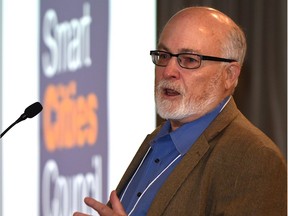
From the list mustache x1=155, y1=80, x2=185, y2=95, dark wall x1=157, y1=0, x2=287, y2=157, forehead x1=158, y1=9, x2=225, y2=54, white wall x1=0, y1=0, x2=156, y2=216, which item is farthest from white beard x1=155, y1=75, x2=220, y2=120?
white wall x1=0, y1=0, x2=156, y2=216

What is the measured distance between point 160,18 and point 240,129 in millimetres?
1818

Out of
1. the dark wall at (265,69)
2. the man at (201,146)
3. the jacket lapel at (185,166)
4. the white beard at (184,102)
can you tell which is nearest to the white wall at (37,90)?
the dark wall at (265,69)

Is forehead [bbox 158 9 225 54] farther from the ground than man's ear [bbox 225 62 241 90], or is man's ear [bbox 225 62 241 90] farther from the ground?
forehead [bbox 158 9 225 54]

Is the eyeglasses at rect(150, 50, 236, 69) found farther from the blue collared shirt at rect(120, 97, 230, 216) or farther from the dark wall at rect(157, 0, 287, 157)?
the dark wall at rect(157, 0, 287, 157)

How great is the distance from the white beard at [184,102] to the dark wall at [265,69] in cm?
112

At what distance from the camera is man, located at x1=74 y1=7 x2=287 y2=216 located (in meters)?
2.13

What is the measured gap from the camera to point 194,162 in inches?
87.7

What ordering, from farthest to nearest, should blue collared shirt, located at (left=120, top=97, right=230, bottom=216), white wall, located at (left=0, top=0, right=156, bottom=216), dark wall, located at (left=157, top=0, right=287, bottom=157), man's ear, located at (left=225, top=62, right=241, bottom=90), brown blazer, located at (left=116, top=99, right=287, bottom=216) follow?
white wall, located at (left=0, top=0, right=156, bottom=216) → dark wall, located at (left=157, top=0, right=287, bottom=157) → man's ear, located at (left=225, top=62, right=241, bottom=90) → blue collared shirt, located at (left=120, top=97, right=230, bottom=216) → brown blazer, located at (left=116, top=99, right=287, bottom=216)

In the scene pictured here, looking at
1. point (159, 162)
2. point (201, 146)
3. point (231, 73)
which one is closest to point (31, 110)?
point (159, 162)

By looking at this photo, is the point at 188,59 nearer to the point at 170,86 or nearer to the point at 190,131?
the point at 170,86

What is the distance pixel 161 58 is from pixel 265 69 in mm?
1222

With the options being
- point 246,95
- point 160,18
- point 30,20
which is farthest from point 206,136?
point 30,20

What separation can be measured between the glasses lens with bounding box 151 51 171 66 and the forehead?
2cm

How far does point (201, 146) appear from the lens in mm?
2260
